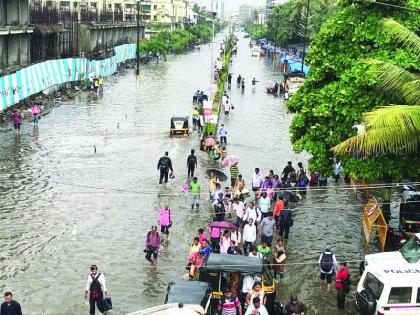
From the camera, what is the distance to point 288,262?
53.9ft

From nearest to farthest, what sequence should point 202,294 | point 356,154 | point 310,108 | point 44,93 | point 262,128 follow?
point 202,294, point 356,154, point 310,108, point 262,128, point 44,93

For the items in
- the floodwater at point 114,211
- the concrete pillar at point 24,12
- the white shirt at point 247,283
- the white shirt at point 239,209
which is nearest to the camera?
the white shirt at point 247,283

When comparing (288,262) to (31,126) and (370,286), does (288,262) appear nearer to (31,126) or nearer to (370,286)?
(370,286)

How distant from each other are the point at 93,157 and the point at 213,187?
8811 millimetres

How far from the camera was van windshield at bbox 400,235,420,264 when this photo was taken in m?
13.4

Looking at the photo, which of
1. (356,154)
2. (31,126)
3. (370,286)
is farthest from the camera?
(31,126)

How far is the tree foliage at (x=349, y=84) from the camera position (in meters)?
16.1

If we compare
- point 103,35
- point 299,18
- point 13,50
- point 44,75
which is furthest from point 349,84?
point 299,18

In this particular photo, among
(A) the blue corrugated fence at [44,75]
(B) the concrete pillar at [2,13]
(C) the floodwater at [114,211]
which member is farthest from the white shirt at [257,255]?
(B) the concrete pillar at [2,13]

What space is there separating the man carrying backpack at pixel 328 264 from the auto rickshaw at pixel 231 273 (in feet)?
6.28

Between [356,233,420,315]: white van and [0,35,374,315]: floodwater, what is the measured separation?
1328mm

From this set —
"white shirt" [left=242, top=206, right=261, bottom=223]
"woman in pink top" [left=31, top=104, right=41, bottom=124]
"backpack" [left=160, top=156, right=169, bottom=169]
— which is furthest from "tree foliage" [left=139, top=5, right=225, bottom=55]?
"white shirt" [left=242, top=206, right=261, bottom=223]

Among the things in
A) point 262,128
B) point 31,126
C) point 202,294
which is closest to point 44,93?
point 31,126

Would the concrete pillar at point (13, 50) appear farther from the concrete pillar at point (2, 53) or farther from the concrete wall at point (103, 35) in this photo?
the concrete wall at point (103, 35)
